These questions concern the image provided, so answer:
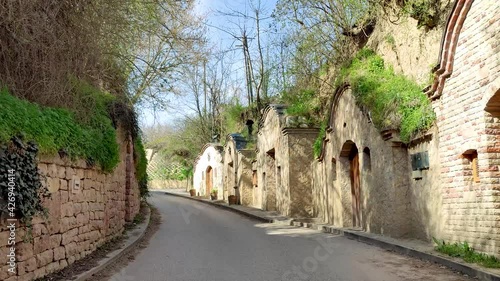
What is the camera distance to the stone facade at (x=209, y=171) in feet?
108

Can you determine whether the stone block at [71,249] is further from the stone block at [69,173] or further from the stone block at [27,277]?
the stone block at [27,277]

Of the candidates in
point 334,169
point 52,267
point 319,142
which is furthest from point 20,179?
point 319,142

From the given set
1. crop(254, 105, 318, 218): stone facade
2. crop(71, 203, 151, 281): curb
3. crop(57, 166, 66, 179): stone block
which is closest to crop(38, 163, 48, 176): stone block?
crop(57, 166, 66, 179): stone block

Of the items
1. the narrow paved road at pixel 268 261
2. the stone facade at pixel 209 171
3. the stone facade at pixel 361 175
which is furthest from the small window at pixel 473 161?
the stone facade at pixel 209 171

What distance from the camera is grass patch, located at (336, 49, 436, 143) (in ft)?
32.9

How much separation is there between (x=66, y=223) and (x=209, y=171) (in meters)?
29.9

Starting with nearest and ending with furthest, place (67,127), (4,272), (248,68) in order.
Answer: (4,272), (67,127), (248,68)

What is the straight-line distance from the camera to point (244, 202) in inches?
1054

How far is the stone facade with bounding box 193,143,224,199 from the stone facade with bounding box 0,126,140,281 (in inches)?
860

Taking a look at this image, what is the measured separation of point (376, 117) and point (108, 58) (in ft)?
21.4

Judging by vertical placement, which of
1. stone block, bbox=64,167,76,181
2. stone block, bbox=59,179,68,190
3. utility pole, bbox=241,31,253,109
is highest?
utility pole, bbox=241,31,253,109

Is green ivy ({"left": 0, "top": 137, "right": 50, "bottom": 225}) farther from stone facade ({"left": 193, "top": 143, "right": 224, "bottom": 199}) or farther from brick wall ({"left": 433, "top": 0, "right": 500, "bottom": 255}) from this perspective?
stone facade ({"left": 193, "top": 143, "right": 224, "bottom": 199})

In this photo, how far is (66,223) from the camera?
7.27 meters

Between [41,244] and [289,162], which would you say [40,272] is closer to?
[41,244]
